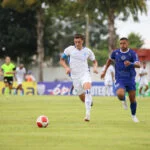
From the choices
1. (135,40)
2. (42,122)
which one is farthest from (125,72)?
(135,40)

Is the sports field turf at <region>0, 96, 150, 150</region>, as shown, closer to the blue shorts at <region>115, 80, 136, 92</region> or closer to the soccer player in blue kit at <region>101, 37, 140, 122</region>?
the soccer player in blue kit at <region>101, 37, 140, 122</region>

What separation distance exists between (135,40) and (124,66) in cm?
7266

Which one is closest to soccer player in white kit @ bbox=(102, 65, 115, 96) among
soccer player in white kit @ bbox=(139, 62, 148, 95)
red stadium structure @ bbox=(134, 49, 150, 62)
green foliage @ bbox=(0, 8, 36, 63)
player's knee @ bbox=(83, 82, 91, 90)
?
soccer player in white kit @ bbox=(139, 62, 148, 95)

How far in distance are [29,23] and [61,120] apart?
168ft

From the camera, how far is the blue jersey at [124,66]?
17.8m

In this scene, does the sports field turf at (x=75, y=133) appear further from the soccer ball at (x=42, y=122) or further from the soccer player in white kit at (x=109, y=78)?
the soccer player in white kit at (x=109, y=78)

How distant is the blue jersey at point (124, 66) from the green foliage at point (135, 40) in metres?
68.7

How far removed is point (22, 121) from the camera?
18188mm

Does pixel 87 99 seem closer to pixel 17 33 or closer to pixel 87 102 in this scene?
pixel 87 102

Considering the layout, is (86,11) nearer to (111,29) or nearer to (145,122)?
(111,29)

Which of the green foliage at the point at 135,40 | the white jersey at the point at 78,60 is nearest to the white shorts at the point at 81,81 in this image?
the white jersey at the point at 78,60

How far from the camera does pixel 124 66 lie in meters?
17.9

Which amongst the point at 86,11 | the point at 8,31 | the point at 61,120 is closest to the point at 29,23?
the point at 8,31

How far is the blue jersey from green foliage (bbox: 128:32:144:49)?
68.7 meters
